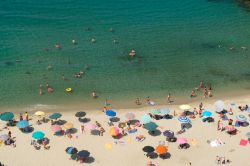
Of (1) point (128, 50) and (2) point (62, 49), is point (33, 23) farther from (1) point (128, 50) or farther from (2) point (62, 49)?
(1) point (128, 50)

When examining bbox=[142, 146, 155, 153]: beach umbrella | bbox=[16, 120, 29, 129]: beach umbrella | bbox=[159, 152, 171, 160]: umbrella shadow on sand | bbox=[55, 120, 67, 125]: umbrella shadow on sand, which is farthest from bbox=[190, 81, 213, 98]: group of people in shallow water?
bbox=[16, 120, 29, 129]: beach umbrella

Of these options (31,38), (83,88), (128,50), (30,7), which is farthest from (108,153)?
(30,7)

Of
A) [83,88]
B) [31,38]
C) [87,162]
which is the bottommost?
[87,162]

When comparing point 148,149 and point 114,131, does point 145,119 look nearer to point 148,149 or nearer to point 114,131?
point 114,131

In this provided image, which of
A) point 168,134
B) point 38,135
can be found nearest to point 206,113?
point 168,134

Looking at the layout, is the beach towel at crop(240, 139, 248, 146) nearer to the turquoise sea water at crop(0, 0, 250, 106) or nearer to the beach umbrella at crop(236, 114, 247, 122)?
the beach umbrella at crop(236, 114, 247, 122)

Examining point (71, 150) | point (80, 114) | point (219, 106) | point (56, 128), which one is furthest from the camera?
point (219, 106)

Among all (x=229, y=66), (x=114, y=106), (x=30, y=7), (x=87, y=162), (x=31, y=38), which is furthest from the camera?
(x=30, y=7)

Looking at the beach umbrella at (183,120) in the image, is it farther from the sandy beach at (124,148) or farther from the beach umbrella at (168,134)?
the beach umbrella at (168,134)
